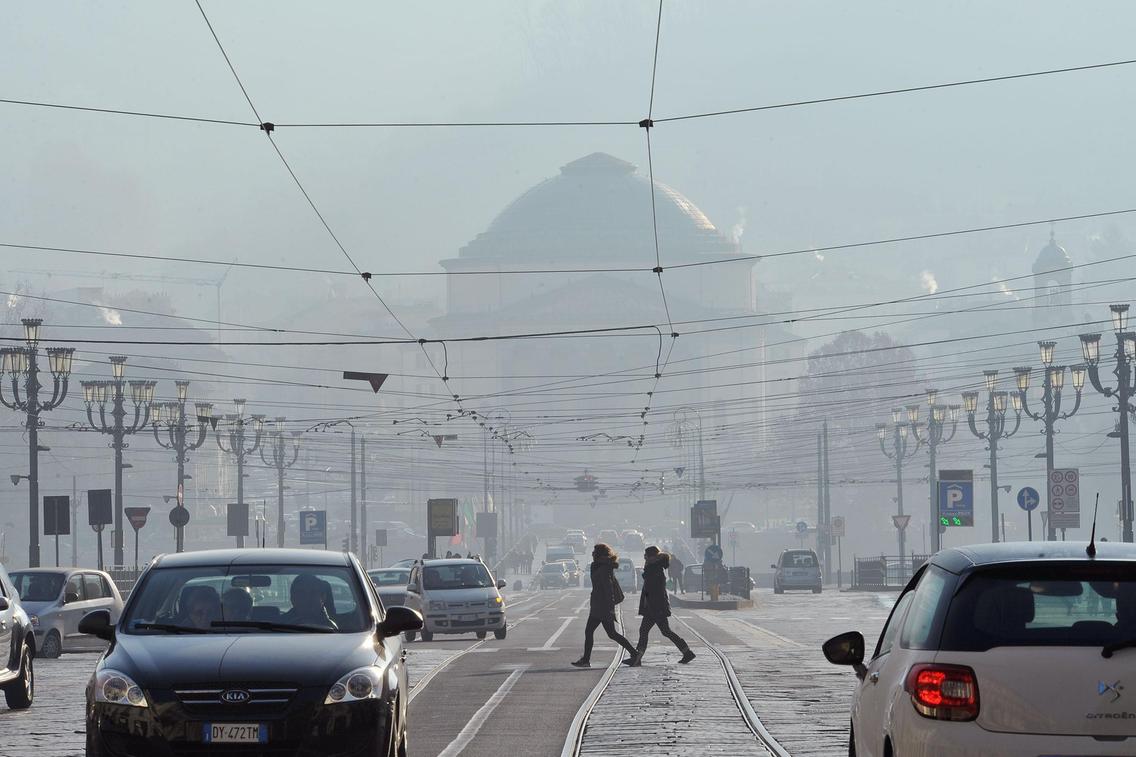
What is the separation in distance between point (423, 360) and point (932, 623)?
167604 millimetres

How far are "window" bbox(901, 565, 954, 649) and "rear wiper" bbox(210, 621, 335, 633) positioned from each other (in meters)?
3.72

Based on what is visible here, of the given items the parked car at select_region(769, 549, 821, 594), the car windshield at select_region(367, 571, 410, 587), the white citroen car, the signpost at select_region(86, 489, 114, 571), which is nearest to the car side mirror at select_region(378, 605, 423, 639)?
the white citroen car

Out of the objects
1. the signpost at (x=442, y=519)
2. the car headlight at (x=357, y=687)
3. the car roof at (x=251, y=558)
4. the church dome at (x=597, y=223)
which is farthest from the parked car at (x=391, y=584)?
the church dome at (x=597, y=223)

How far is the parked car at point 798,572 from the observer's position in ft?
227

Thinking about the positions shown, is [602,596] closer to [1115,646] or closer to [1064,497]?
[1115,646]

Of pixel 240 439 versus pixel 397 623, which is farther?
pixel 240 439

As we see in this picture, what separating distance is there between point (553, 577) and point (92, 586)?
58.5 metres

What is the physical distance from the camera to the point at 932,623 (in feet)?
24.5

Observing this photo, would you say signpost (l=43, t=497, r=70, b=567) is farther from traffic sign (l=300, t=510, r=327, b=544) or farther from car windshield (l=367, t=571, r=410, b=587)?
traffic sign (l=300, t=510, r=327, b=544)

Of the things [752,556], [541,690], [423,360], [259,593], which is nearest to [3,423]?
[752,556]

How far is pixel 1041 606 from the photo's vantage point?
289 inches

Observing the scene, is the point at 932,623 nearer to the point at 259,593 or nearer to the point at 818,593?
the point at 259,593

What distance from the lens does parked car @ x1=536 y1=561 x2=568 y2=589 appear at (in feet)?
279

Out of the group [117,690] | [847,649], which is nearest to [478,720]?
[117,690]
